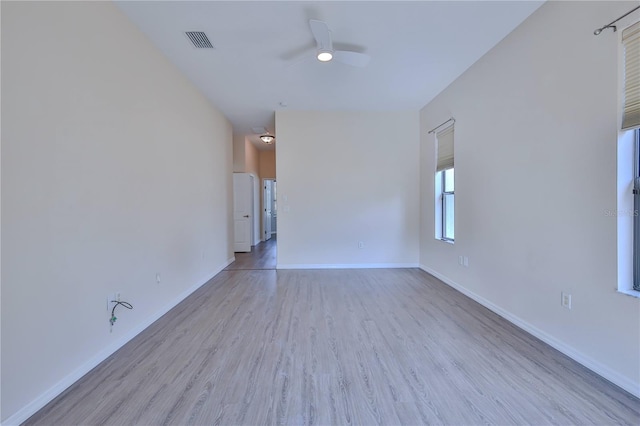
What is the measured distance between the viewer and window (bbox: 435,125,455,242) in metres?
3.69

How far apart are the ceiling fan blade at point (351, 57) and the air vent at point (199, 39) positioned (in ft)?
4.17

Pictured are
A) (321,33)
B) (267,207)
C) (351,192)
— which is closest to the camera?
(321,33)

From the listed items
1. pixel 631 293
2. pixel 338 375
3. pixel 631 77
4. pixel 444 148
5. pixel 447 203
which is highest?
pixel 444 148

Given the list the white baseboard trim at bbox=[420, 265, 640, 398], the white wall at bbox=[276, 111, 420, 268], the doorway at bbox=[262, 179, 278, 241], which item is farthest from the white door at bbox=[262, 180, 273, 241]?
the white baseboard trim at bbox=[420, 265, 640, 398]

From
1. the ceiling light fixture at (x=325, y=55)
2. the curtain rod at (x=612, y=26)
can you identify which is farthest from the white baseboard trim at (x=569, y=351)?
the ceiling light fixture at (x=325, y=55)

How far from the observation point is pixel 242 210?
22.4 feet

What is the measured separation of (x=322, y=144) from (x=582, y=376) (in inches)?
162

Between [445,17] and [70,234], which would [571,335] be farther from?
[70,234]

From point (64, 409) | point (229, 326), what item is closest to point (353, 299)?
point (229, 326)

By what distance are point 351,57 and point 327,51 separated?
298 mm

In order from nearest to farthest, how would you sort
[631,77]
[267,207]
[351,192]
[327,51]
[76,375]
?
→ [631,77], [76,375], [327,51], [351,192], [267,207]

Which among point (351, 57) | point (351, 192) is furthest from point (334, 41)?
point (351, 192)

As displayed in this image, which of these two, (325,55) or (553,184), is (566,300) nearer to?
(553,184)

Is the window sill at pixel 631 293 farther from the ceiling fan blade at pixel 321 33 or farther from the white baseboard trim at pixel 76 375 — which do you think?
the white baseboard trim at pixel 76 375
